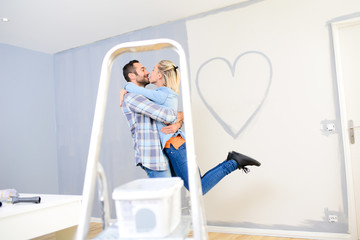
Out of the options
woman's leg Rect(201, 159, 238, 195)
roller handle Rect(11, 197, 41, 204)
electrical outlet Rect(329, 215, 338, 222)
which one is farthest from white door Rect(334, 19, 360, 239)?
roller handle Rect(11, 197, 41, 204)

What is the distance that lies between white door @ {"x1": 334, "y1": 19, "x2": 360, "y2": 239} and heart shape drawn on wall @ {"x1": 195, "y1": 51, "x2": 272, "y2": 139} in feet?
2.03

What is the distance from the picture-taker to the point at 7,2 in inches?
112

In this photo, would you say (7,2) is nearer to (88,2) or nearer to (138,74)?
(88,2)

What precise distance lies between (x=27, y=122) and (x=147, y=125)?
2.25m

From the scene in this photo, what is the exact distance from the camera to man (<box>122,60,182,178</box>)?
243 cm

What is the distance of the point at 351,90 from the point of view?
2713 mm

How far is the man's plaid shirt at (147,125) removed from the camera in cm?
243

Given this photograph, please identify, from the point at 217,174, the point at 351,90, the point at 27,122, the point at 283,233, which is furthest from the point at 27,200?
the point at 351,90

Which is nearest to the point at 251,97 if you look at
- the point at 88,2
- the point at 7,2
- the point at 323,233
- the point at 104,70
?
the point at 323,233

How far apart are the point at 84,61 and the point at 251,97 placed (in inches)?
89.1

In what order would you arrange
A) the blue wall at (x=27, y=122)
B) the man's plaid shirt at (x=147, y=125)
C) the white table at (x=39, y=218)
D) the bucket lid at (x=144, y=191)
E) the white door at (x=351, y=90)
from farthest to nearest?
the blue wall at (x=27, y=122)
the white door at (x=351, y=90)
the man's plaid shirt at (x=147, y=125)
the white table at (x=39, y=218)
the bucket lid at (x=144, y=191)

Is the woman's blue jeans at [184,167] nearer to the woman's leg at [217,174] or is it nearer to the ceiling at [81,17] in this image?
the woman's leg at [217,174]

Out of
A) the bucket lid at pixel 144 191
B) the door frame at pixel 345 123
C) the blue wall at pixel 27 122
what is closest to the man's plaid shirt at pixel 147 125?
the bucket lid at pixel 144 191

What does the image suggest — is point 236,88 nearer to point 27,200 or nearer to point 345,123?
point 345,123
